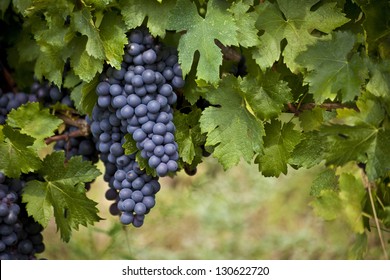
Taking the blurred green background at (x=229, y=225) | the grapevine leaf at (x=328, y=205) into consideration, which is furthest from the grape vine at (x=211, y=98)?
the blurred green background at (x=229, y=225)

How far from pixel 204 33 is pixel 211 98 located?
0.17m

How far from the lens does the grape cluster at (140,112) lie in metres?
1.69

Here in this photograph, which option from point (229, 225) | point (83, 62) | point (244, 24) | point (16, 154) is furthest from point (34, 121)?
point (229, 225)

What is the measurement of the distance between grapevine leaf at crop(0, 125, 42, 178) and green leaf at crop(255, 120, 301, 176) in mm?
607

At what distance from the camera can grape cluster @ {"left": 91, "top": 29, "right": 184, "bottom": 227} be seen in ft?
5.55

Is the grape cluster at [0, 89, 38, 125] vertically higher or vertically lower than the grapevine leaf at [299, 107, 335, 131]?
lower

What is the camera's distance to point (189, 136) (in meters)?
1.78

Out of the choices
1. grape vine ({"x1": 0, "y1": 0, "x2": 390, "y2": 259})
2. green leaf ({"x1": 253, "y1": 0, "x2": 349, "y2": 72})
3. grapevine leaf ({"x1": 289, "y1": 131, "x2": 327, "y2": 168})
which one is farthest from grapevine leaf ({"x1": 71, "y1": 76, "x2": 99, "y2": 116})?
grapevine leaf ({"x1": 289, "y1": 131, "x2": 327, "y2": 168})

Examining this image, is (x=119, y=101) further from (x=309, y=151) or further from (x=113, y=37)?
(x=309, y=151)

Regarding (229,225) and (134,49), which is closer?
(134,49)

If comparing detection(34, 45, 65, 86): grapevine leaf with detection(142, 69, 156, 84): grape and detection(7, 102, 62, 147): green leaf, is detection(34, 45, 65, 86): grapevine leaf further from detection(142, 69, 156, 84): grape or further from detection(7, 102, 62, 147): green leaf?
detection(142, 69, 156, 84): grape

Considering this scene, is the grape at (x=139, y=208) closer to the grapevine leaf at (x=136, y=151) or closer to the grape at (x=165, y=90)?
the grapevine leaf at (x=136, y=151)

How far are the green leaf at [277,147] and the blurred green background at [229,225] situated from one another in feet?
5.07
